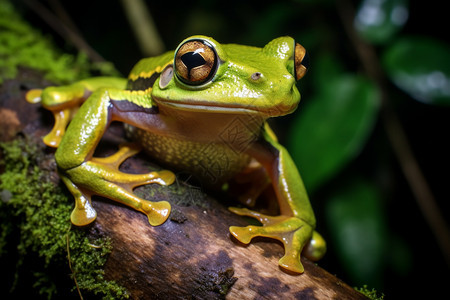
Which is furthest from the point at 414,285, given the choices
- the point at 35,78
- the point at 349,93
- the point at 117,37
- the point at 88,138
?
the point at 117,37

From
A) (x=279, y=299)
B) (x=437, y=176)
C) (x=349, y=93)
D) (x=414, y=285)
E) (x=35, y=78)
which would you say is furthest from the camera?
(x=437, y=176)

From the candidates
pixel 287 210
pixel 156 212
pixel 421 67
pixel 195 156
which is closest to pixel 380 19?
pixel 421 67

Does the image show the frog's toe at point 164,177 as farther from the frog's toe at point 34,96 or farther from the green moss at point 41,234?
the frog's toe at point 34,96

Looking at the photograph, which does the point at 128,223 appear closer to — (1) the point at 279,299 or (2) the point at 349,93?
(1) the point at 279,299

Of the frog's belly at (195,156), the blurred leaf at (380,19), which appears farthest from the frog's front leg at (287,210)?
the blurred leaf at (380,19)

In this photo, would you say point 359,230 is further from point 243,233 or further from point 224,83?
point 224,83

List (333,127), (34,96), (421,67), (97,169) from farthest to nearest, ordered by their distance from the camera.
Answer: (421,67), (333,127), (34,96), (97,169)
